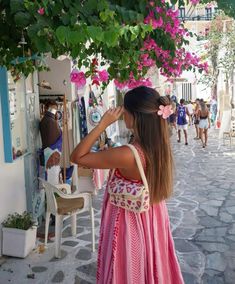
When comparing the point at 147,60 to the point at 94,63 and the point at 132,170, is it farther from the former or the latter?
the point at 132,170

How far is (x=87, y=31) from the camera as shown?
2283 mm

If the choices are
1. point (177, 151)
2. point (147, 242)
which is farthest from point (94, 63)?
point (177, 151)

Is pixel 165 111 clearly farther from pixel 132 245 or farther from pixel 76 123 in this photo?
pixel 76 123

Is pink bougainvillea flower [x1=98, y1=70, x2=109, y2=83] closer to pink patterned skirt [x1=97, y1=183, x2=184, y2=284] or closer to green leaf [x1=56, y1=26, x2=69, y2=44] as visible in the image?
pink patterned skirt [x1=97, y1=183, x2=184, y2=284]

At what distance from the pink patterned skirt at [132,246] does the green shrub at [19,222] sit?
2.39 meters

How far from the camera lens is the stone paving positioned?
5.08 metres

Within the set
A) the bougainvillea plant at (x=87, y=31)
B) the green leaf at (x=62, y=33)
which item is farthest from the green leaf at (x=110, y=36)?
the green leaf at (x=62, y=33)

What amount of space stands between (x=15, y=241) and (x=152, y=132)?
3.12 m

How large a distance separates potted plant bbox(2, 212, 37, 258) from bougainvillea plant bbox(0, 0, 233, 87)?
1.92 meters

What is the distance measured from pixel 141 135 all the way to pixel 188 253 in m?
3.11

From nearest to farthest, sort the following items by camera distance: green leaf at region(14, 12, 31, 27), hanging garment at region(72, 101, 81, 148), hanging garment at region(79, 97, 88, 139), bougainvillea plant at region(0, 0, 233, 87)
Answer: bougainvillea plant at region(0, 0, 233, 87)
green leaf at region(14, 12, 31, 27)
hanging garment at region(72, 101, 81, 148)
hanging garment at region(79, 97, 88, 139)

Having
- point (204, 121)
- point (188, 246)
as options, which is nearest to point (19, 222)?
point (188, 246)

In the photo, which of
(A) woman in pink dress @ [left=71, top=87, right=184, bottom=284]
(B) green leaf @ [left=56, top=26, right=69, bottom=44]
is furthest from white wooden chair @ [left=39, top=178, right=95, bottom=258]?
(B) green leaf @ [left=56, top=26, right=69, bottom=44]

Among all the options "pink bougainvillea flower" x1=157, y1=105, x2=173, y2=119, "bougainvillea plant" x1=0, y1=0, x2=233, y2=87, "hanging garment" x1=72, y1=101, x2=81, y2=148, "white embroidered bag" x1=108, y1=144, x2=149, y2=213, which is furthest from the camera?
"hanging garment" x1=72, y1=101, x2=81, y2=148
